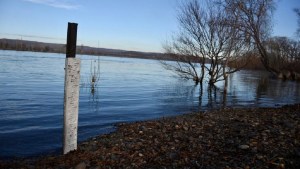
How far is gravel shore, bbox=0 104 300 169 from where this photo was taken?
638cm

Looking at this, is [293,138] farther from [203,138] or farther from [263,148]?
[203,138]

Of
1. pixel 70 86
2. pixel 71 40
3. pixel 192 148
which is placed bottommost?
pixel 192 148

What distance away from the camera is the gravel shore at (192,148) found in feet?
20.9

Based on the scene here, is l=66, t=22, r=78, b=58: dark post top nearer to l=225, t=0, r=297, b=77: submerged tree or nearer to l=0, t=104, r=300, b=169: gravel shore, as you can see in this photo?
l=0, t=104, r=300, b=169: gravel shore

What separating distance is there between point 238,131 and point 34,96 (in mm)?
12945

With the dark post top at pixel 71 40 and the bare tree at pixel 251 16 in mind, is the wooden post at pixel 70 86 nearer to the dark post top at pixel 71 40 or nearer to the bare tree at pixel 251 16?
the dark post top at pixel 71 40

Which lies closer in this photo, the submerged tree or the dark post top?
the dark post top

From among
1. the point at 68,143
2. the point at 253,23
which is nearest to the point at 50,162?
the point at 68,143

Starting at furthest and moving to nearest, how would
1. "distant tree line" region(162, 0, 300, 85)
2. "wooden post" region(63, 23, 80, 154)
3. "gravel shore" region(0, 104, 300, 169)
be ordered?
"distant tree line" region(162, 0, 300, 85) → "wooden post" region(63, 23, 80, 154) → "gravel shore" region(0, 104, 300, 169)

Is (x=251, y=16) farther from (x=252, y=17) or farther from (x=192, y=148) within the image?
(x=192, y=148)

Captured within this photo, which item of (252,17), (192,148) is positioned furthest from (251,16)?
(192,148)

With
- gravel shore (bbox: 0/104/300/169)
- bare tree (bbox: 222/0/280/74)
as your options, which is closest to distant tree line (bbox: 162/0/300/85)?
bare tree (bbox: 222/0/280/74)

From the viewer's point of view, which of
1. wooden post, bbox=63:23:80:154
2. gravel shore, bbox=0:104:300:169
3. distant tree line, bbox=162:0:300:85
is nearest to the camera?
gravel shore, bbox=0:104:300:169

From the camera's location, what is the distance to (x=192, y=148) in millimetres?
7492
